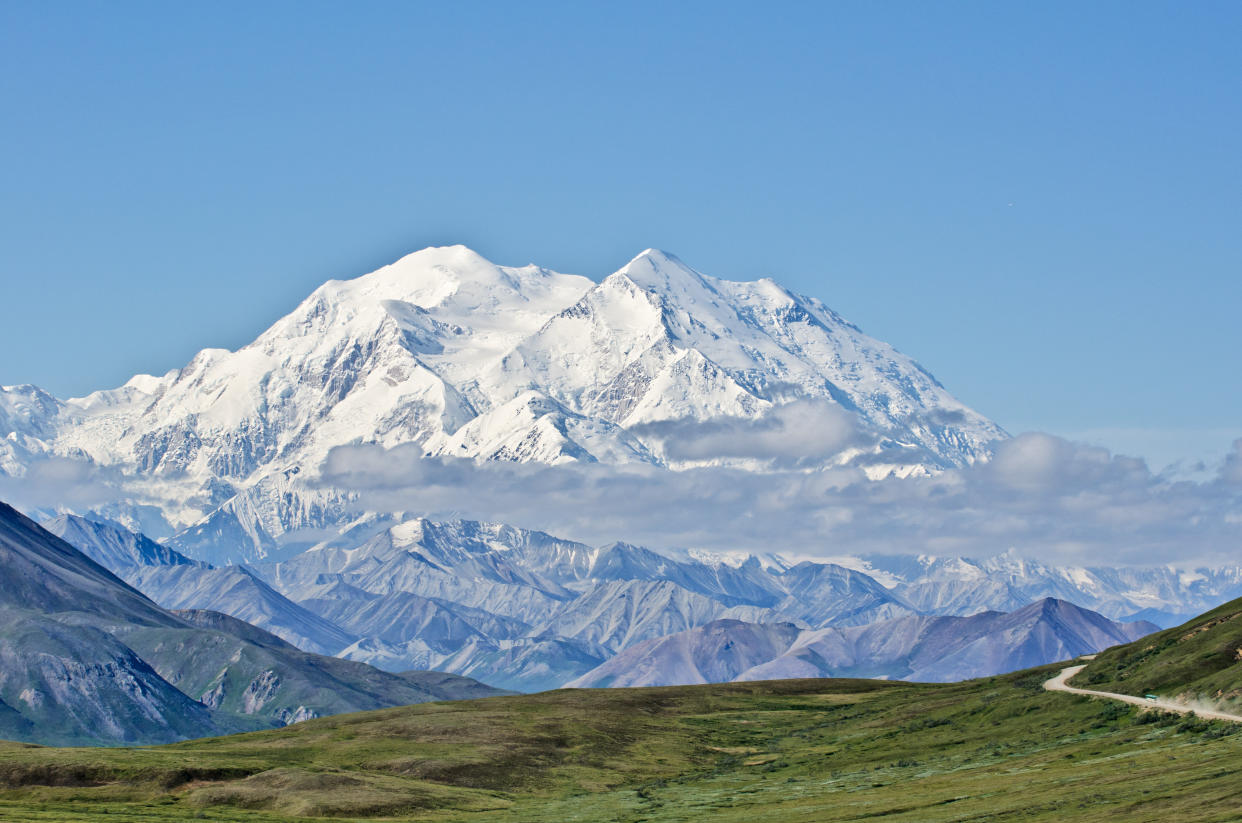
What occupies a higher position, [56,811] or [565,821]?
[56,811]

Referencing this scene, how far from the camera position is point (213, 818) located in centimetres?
18975

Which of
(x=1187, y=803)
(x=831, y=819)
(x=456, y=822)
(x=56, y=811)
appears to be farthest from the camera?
(x=456, y=822)

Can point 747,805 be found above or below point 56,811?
below

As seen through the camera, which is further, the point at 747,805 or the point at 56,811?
the point at 747,805

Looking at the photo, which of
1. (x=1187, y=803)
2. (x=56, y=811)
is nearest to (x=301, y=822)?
(x=56, y=811)

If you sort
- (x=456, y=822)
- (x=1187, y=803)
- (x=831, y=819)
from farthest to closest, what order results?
(x=456, y=822), (x=831, y=819), (x=1187, y=803)

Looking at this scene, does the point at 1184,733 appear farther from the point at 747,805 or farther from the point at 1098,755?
the point at 747,805

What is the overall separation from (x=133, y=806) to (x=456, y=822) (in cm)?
4008

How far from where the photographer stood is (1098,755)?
190250 millimetres

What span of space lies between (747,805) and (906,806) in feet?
111

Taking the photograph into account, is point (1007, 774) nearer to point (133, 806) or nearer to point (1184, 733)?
point (1184, 733)

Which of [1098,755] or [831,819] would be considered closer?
[831,819]

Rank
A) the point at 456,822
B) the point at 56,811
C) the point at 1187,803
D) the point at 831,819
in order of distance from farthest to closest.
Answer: the point at 456,822
the point at 56,811
the point at 831,819
the point at 1187,803

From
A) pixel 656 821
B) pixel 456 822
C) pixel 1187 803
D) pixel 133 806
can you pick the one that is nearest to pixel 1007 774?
pixel 656 821
